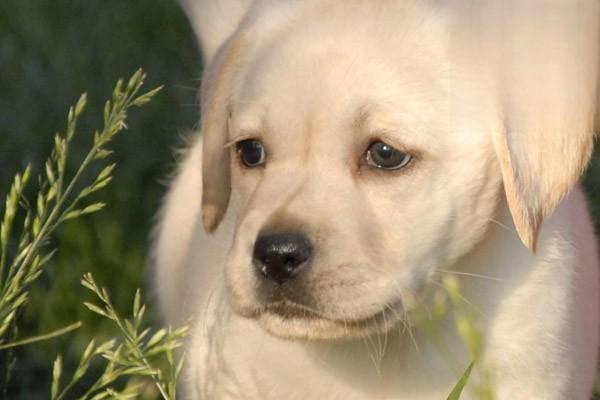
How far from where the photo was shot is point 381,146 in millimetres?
3357

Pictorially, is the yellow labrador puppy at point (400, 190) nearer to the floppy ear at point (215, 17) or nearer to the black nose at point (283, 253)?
the black nose at point (283, 253)

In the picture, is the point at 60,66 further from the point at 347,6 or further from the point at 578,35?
the point at 578,35

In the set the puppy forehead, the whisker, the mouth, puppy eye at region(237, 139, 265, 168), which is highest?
the puppy forehead

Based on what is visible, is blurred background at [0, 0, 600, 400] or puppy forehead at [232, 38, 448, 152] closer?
puppy forehead at [232, 38, 448, 152]

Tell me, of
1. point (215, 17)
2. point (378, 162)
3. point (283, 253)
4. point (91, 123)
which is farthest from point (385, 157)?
point (91, 123)

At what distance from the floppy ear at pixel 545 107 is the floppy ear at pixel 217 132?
83 cm

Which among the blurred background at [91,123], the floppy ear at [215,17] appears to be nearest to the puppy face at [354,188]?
the floppy ear at [215,17]

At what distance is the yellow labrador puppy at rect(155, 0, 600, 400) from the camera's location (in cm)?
328

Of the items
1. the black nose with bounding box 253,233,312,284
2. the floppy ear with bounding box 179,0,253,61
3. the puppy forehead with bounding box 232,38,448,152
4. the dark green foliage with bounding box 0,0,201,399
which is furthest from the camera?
the dark green foliage with bounding box 0,0,201,399

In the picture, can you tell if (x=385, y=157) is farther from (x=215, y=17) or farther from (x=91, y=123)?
(x=91, y=123)

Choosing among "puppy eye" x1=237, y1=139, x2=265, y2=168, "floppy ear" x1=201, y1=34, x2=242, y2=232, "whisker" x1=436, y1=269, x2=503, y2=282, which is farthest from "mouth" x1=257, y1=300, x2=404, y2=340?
"floppy ear" x1=201, y1=34, x2=242, y2=232

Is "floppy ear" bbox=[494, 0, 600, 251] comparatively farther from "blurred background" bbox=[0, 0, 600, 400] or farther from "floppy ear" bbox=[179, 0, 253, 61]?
"blurred background" bbox=[0, 0, 600, 400]

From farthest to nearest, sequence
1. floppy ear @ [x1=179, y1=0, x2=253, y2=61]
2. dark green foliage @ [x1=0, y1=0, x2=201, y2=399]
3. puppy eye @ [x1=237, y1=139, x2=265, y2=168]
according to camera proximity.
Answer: dark green foliage @ [x1=0, y1=0, x2=201, y2=399]
floppy ear @ [x1=179, y1=0, x2=253, y2=61]
puppy eye @ [x1=237, y1=139, x2=265, y2=168]

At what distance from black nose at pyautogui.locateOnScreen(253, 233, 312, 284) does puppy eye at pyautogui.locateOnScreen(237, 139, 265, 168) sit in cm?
38
